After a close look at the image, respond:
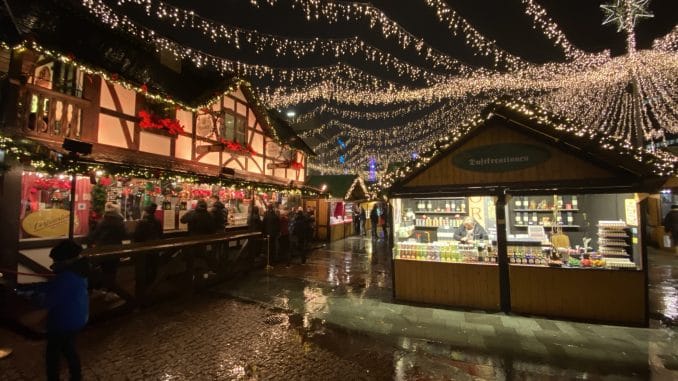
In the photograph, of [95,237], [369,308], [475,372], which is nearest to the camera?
[475,372]

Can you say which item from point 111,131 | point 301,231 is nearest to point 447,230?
point 301,231

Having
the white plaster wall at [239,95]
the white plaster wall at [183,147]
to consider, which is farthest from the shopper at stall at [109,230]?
the white plaster wall at [239,95]

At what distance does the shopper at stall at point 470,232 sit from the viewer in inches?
286

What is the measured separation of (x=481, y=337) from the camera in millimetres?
4926

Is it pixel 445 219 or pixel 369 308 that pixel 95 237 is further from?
pixel 445 219

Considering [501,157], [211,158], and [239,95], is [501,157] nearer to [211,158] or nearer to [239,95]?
[211,158]

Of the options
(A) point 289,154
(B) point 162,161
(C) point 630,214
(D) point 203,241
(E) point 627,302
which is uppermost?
(A) point 289,154

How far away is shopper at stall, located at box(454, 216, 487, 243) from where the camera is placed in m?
7.26

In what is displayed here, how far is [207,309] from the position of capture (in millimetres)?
6246

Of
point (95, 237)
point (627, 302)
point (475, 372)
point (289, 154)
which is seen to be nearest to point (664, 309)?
point (627, 302)

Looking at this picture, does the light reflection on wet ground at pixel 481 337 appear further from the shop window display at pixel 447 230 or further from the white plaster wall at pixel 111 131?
the white plaster wall at pixel 111 131

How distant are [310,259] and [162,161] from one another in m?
6.13

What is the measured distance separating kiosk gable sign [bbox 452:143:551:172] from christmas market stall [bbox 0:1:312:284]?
697cm

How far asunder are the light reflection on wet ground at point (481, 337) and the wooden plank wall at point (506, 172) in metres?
2.69
